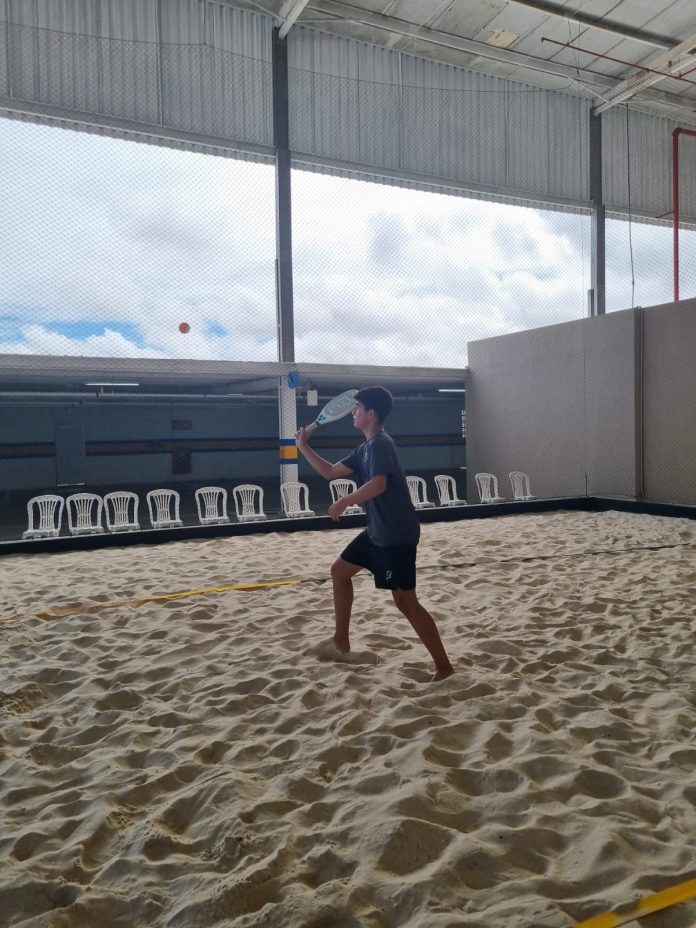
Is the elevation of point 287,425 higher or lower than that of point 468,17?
lower

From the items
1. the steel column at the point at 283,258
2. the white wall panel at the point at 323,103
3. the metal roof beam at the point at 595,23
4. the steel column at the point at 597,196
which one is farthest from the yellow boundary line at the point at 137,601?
the steel column at the point at 597,196

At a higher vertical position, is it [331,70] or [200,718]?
[331,70]

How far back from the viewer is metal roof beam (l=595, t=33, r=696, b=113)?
10250 mm

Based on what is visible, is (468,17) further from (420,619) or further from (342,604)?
(420,619)

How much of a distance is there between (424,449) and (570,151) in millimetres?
8299

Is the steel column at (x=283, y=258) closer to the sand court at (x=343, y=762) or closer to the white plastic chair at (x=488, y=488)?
the white plastic chair at (x=488, y=488)

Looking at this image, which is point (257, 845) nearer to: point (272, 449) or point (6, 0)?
point (6, 0)

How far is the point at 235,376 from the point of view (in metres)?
11.7

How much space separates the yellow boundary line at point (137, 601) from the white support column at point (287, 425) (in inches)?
266

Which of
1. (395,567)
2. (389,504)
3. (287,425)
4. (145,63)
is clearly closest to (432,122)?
(145,63)

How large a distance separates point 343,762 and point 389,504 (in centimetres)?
119

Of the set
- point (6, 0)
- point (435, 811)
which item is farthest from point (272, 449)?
point (435, 811)

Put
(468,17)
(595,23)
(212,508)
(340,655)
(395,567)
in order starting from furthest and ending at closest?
1. (595,23)
2. (468,17)
3. (212,508)
4. (340,655)
5. (395,567)

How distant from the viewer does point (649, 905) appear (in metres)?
1.62
